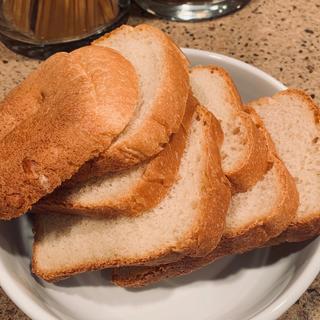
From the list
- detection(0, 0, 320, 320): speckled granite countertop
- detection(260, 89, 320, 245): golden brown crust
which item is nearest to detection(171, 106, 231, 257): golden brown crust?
detection(260, 89, 320, 245): golden brown crust

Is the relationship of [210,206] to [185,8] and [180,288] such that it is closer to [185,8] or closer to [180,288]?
[180,288]

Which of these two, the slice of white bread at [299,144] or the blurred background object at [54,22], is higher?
the slice of white bread at [299,144]

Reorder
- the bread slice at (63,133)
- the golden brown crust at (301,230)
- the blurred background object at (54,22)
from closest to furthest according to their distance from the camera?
the bread slice at (63,133) < the golden brown crust at (301,230) < the blurred background object at (54,22)

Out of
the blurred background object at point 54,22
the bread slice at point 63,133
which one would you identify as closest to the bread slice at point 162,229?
the bread slice at point 63,133

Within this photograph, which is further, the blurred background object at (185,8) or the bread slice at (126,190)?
the blurred background object at (185,8)

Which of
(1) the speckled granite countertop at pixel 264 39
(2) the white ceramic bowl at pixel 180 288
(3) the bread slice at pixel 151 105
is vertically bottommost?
(2) the white ceramic bowl at pixel 180 288

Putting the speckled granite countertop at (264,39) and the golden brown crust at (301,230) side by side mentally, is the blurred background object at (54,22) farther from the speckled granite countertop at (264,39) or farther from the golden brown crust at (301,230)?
the golden brown crust at (301,230)

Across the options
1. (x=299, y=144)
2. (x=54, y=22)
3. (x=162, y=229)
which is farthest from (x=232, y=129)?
(x=54, y=22)

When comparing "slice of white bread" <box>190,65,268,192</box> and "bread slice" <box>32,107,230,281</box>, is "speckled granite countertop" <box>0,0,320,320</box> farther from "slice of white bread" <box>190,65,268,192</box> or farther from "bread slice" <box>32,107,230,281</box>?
"bread slice" <box>32,107,230,281</box>
